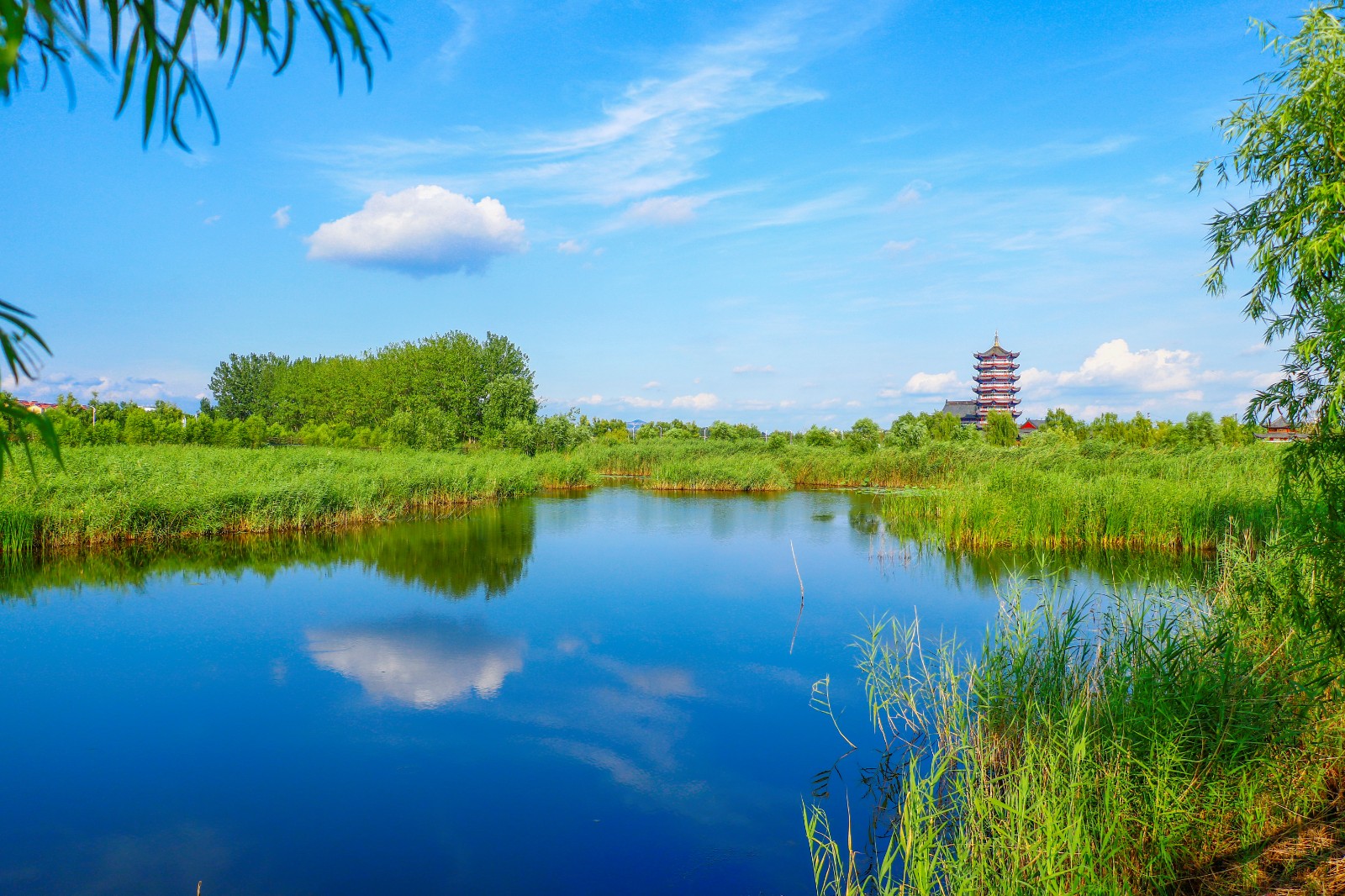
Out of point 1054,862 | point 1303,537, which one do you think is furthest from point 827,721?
point 1303,537

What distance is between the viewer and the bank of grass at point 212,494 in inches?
431

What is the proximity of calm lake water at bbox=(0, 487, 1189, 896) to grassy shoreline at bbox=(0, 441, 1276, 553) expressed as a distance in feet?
3.22

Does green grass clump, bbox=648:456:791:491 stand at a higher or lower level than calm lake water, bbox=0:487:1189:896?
higher

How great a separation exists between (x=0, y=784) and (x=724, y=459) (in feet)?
71.7

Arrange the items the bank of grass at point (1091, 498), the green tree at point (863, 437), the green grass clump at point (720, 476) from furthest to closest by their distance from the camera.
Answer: the green tree at point (863, 437), the green grass clump at point (720, 476), the bank of grass at point (1091, 498)

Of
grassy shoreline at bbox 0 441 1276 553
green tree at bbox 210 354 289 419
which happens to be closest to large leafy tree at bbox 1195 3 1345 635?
grassy shoreline at bbox 0 441 1276 553

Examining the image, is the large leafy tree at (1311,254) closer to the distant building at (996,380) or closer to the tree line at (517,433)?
the tree line at (517,433)

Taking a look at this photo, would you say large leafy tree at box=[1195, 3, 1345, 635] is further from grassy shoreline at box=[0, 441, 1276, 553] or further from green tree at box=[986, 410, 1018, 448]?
green tree at box=[986, 410, 1018, 448]

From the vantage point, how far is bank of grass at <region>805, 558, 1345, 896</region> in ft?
10.1

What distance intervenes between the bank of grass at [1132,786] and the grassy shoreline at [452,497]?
18.9ft

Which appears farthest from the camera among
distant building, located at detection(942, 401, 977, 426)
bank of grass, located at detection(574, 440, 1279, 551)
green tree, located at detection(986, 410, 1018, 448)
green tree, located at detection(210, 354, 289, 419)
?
distant building, located at detection(942, 401, 977, 426)

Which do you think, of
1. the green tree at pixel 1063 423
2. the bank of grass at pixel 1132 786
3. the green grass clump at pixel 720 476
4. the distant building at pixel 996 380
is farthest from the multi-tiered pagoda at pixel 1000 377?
the bank of grass at pixel 1132 786

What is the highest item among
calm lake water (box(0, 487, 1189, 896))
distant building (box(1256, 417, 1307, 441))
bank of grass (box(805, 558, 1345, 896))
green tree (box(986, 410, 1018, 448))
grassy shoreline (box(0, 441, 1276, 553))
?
green tree (box(986, 410, 1018, 448))

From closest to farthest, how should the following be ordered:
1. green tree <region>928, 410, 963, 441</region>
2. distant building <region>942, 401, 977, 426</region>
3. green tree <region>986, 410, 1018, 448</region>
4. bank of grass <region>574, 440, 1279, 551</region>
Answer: bank of grass <region>574, 440, 1279, 551</region> < green tree <region>928, 410, 963, 441</region> < green tree <region>986, 410, 1018, 448</region> < distant building <region>942, 401, 977, 426</region>
